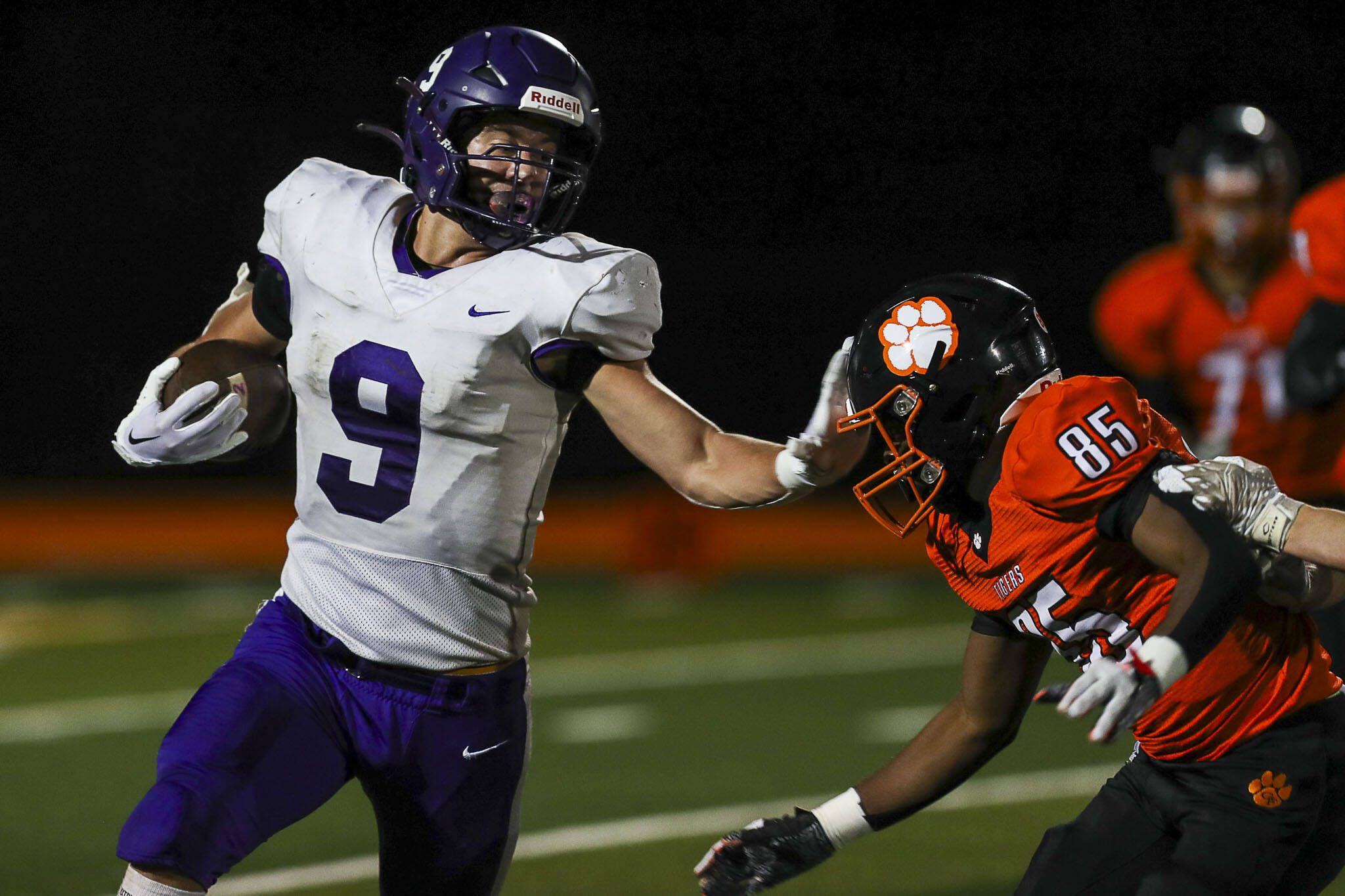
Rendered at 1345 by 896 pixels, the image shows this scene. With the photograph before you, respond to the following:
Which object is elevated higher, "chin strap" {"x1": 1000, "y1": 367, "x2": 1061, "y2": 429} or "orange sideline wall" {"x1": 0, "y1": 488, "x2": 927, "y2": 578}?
"chin strap" {"x1": 1000, "y1": 367, "x2": 1061, "y2": 429}

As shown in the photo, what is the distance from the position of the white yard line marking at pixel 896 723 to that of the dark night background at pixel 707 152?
4296 mm

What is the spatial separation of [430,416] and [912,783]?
39.2 inches

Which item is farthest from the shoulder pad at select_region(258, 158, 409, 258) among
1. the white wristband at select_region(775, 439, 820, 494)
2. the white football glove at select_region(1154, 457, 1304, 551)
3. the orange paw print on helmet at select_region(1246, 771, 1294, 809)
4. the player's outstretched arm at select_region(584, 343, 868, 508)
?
the orange paw print on helmet at select_region(1246, 771, 1294, 809)

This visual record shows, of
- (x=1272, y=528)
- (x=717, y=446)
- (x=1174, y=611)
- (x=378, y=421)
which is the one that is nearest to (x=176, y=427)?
(x=378, y=421)

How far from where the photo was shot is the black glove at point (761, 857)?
263cm

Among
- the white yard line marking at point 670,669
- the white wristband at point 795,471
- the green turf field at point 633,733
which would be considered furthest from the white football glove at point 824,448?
the white yard line marking at point 670,669

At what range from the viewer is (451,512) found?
2.64 metres

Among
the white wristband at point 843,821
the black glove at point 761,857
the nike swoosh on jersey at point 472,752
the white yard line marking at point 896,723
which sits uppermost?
the white wristband at point 843,821

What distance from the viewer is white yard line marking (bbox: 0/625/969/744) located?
570cm

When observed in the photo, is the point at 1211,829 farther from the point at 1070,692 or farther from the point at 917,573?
the point at 917,573

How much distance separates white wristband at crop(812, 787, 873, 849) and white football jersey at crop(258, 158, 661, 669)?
583mm

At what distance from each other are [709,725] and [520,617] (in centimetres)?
305

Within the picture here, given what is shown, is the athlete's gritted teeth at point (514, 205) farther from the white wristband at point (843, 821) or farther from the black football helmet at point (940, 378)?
A: the white wristband at point (843, 821)

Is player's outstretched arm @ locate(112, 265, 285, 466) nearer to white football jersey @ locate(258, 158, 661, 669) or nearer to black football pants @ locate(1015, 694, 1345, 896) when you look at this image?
white football jersey @ locate(258, 158, 661, 669)
